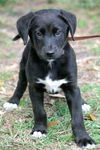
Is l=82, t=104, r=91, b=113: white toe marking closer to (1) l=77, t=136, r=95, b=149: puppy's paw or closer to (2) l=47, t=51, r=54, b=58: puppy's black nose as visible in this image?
(1) l=77, t=136, r=95, b=149: puppy's paw

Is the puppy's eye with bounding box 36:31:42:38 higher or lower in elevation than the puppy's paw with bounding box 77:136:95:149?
higher

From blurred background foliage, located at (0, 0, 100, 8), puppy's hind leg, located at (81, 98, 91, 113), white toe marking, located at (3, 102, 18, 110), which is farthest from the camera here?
blurred background foliage, located at (0, 0, 100, 8)

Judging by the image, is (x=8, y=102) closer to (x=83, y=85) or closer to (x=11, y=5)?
(x=83, y=85)

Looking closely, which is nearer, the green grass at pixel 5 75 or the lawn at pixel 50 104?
the lawn at pixel 50 104

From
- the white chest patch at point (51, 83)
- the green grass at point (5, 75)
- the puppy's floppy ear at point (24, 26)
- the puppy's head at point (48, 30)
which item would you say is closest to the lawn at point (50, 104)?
the green grass at point (5, 75)

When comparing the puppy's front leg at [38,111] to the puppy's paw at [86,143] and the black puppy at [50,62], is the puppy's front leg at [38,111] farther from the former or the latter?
the puppy's paw at [86,143]

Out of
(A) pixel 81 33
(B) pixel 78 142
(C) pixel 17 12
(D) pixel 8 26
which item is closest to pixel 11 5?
(C) pixel 17 12

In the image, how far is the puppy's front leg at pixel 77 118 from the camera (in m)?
4.46

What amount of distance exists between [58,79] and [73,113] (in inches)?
16.2

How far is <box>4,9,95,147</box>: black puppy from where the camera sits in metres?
4.50

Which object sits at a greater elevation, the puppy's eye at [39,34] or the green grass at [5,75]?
the puppy's eye at [39,34]

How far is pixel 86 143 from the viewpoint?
443 centimetres

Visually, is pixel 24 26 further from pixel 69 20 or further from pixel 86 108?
pixel 86 108

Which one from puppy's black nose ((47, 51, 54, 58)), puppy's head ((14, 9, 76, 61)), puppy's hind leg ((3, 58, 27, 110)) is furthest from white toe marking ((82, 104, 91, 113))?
puppy's black nose ((47, 51, 54, 58))
